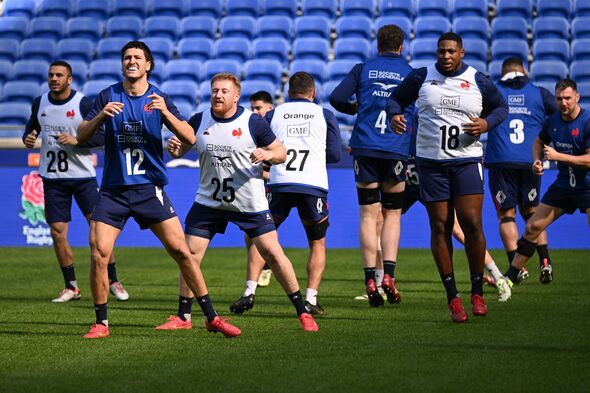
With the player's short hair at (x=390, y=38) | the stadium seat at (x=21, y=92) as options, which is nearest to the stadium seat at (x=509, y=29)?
the stadium seat at (x=21, y=92)

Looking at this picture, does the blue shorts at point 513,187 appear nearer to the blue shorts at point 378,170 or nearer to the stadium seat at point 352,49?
the blue shorts at point 378,170

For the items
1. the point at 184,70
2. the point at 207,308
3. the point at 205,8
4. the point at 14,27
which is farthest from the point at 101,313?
the point at 14,27

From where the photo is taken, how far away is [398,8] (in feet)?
77.8

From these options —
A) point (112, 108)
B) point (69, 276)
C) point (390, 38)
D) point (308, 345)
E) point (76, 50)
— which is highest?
point (390, 38)

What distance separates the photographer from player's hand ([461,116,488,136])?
30.9 feet

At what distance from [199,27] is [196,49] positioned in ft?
2.54

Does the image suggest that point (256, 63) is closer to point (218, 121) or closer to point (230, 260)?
A: point (230, 260)

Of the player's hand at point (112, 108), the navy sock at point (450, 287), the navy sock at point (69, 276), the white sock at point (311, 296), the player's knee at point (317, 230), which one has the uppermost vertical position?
the player's hand at point (112, 108)

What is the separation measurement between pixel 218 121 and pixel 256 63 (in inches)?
526

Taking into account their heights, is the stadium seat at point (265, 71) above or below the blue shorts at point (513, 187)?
above

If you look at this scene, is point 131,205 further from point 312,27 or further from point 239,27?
point 239,27

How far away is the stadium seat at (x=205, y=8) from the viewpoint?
24.7 m

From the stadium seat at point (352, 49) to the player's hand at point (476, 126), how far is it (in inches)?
522

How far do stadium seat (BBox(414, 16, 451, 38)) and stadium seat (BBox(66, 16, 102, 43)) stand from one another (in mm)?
6752
